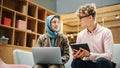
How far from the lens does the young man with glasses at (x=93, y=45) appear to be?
1861mm

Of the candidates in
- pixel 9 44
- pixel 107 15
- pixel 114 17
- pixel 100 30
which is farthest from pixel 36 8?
pixel 100 30

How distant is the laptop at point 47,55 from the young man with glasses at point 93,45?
0.63 feet

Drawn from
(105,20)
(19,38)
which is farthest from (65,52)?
(105,20)

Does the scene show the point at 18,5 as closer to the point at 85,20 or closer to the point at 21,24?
the point at 21,24

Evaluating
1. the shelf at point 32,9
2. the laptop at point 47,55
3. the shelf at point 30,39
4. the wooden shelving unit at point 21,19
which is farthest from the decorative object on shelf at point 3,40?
the laptop at point 47,55

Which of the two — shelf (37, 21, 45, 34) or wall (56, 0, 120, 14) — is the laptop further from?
wall (56, 0, 120, 14)

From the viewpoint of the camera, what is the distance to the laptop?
2.04 metres

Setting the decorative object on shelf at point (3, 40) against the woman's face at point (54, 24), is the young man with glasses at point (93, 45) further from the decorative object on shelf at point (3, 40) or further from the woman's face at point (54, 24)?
the decorative object on shelf at point (3, 40)

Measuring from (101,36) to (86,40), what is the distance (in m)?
0.20

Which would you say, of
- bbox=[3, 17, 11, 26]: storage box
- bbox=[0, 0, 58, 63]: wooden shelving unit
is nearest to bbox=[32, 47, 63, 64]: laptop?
bbox=[0, 0, 58, 63]: wooden shelving unit

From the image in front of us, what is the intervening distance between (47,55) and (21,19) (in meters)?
2.69

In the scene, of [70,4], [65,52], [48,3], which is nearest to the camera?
[65,52]

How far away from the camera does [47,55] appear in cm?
207

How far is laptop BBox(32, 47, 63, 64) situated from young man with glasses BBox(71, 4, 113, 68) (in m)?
0.19
